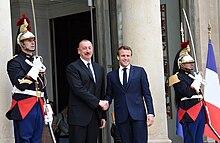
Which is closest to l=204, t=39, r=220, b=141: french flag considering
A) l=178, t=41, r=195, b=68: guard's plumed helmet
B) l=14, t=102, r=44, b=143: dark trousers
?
l=178, t=41, r=195, b=68: guard's plumed helmet

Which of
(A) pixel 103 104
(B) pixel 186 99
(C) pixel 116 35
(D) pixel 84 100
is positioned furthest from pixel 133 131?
(C) pixel 116 35

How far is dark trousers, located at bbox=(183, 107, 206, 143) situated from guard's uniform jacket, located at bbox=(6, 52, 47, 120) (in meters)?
3.10

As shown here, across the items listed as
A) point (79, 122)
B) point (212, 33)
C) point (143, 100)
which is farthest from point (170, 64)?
point (79, 122)

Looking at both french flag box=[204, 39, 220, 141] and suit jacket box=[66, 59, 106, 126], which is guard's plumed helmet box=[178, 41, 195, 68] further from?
suit jacket box=[66, 59, 106, 126]

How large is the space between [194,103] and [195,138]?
551 millimetres

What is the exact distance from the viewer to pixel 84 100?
7539mm

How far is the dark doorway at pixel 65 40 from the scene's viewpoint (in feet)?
49.6

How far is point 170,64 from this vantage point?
12.9m

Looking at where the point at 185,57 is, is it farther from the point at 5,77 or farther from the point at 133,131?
the point at 5,77

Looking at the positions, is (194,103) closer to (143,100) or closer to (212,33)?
(143,100)

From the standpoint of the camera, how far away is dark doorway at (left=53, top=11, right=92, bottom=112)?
15133 millimetres

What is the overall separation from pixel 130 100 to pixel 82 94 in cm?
87

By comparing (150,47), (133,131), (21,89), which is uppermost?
(150,47)

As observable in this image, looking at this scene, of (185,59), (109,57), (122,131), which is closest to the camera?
(122,131)
